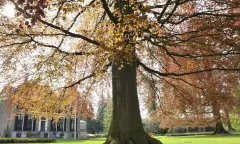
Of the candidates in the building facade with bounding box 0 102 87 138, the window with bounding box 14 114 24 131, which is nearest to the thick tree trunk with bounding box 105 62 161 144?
the building facade with bounding box 0 102 87 138

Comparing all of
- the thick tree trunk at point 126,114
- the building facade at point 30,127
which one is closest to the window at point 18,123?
the building facade at point 30,127

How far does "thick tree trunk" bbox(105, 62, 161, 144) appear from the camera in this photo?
30.4ft

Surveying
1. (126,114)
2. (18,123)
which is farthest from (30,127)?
(126,114)

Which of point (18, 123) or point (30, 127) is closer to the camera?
point (18, 123)

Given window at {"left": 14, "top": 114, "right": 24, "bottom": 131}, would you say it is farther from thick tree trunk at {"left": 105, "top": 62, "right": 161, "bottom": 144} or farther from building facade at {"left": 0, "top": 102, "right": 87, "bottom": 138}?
thick tree trunk at {"left": 105, "top": 62, "right": 161, "bottom": 144}

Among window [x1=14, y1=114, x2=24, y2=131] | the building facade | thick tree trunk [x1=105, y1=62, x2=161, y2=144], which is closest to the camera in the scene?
thick tree trunk [x1=105, y1=62, x2=161, y2=144]

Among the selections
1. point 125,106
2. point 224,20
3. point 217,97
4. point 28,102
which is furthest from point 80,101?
point 224,20

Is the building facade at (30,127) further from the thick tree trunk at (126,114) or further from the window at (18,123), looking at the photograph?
the thick tree trunk at (126,114)

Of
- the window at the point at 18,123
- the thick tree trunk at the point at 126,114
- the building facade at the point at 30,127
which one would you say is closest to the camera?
the thick tree trunk at the point at 126,114

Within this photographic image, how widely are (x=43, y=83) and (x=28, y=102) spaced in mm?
1607

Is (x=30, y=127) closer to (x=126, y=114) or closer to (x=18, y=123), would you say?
(x=18, y=123)

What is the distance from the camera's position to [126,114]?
9.59 meters

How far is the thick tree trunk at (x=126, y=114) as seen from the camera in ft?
30.4

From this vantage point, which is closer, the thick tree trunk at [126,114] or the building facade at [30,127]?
the thick tree trunk at [126,114]
